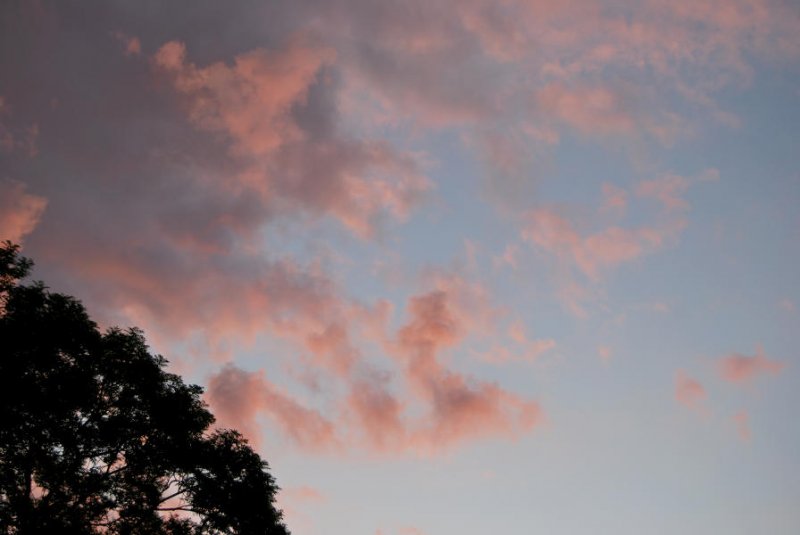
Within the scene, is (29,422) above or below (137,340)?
below

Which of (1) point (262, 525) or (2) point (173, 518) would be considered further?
(1) point (262, 525)

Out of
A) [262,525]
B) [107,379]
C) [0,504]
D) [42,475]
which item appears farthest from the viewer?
[262,525]

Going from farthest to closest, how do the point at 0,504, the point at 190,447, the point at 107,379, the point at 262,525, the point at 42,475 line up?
the point at 262,525 < the point at 190,447 < the point at 107,379 < the point at 42,475 < the point at 0,504

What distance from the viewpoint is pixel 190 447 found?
26.3 m

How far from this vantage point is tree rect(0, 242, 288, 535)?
2095 cm

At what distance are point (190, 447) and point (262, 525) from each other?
6542 mm

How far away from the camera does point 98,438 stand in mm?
23359

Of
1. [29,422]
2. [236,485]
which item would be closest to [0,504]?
[29,422]

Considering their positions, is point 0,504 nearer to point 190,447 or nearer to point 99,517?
point 99,517

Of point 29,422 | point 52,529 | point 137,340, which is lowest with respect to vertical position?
point 52,529

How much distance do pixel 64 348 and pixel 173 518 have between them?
10976 millimetres

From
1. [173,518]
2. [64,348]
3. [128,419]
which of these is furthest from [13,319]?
[173,518]

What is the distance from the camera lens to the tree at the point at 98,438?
21.0m

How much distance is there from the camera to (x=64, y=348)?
74.8 feet
